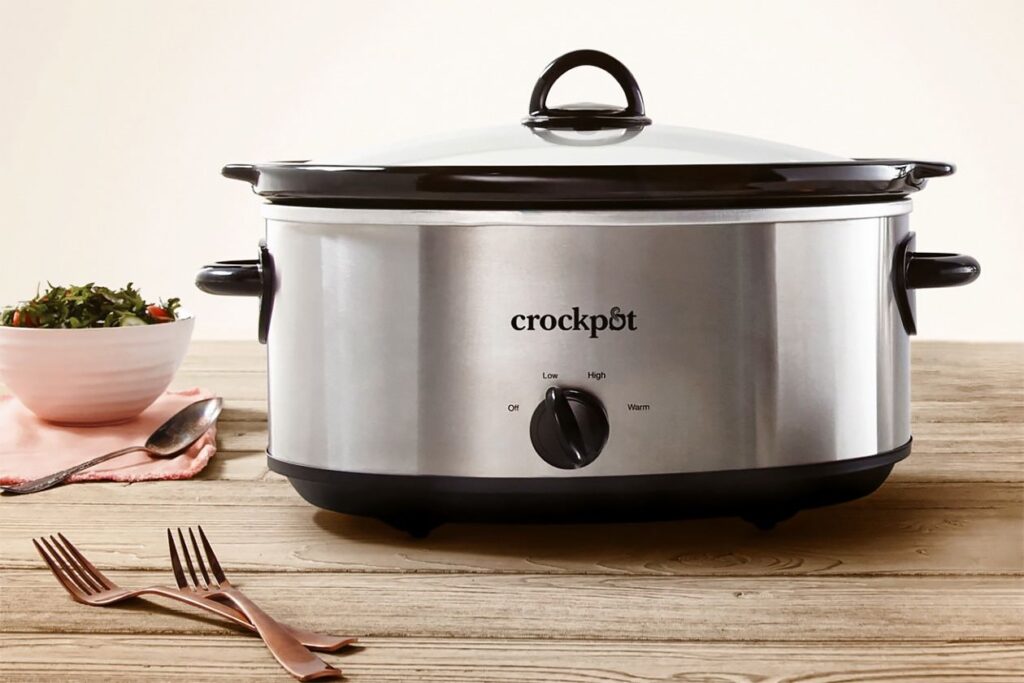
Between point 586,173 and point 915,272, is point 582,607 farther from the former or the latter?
point 915,272

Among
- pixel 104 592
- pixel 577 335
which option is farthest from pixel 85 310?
pixel 577 335

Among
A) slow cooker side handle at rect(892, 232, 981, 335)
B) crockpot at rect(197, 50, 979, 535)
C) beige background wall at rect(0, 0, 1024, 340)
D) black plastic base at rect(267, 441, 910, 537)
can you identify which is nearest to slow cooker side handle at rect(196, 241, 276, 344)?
crockpot at rect(197, 50, 979, 535)

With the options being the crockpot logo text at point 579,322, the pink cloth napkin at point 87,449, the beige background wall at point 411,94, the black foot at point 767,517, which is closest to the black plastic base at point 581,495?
the black foot at point 767,517

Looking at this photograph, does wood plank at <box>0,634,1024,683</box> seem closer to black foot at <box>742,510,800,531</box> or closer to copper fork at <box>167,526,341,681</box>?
copper fork at <box>167,526,341,681</box>

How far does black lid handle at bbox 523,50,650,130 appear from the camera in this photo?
102 cm

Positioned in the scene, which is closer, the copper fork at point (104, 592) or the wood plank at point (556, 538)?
the copper fork at point (104, 592)

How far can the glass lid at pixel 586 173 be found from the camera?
2.87 ft

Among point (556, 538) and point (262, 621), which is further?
point (556, 538)

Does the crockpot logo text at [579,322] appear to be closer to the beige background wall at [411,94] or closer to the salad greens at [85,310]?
the salad greens at [85,310]

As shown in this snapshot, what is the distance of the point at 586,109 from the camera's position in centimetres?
103

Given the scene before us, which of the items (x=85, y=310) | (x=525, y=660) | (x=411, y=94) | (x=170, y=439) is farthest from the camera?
(x=411, y=94)

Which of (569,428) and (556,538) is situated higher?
(569,428)

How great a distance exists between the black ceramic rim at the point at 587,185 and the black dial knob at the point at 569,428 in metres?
0.15

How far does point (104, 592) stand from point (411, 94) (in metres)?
3.06
